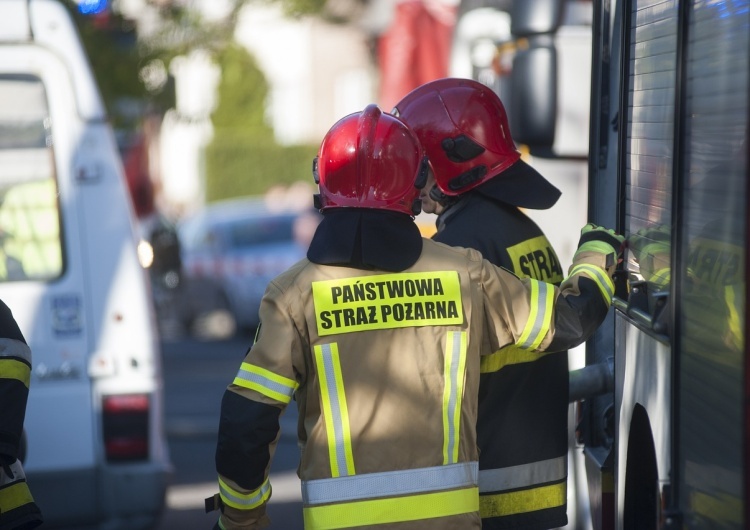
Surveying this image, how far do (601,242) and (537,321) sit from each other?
0.34m

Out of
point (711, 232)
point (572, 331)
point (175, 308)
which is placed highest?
point (711, 232)

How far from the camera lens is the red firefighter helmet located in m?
3.86

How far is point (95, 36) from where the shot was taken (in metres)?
11.4

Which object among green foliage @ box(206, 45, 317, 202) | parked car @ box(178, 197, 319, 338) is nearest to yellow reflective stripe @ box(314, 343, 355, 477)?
parked car @ box(178, 197, 319, 338)

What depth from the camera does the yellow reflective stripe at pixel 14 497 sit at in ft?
11.8

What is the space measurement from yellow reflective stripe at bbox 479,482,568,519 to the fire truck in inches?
7.3

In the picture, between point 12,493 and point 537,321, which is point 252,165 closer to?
point 12,493

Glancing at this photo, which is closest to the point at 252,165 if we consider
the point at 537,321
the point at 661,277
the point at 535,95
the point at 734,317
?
the point at 535,95

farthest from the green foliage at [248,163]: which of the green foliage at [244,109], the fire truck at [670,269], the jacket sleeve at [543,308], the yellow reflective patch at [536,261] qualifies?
the jacket sleeve at [543,308]

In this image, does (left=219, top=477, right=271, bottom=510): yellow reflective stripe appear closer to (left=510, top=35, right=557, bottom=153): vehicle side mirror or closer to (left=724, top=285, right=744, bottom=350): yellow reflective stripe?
(left=724, top=285, right=744, bottom=350): yellow reflective stripe

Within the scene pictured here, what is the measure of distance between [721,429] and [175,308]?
1751 centimetres

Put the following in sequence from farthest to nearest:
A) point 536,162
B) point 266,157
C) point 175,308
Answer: point 266,157, point 175,308, point 536,162

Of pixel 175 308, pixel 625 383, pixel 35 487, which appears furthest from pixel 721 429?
pixel 175 308

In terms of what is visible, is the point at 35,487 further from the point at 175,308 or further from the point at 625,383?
the point at 175,308
